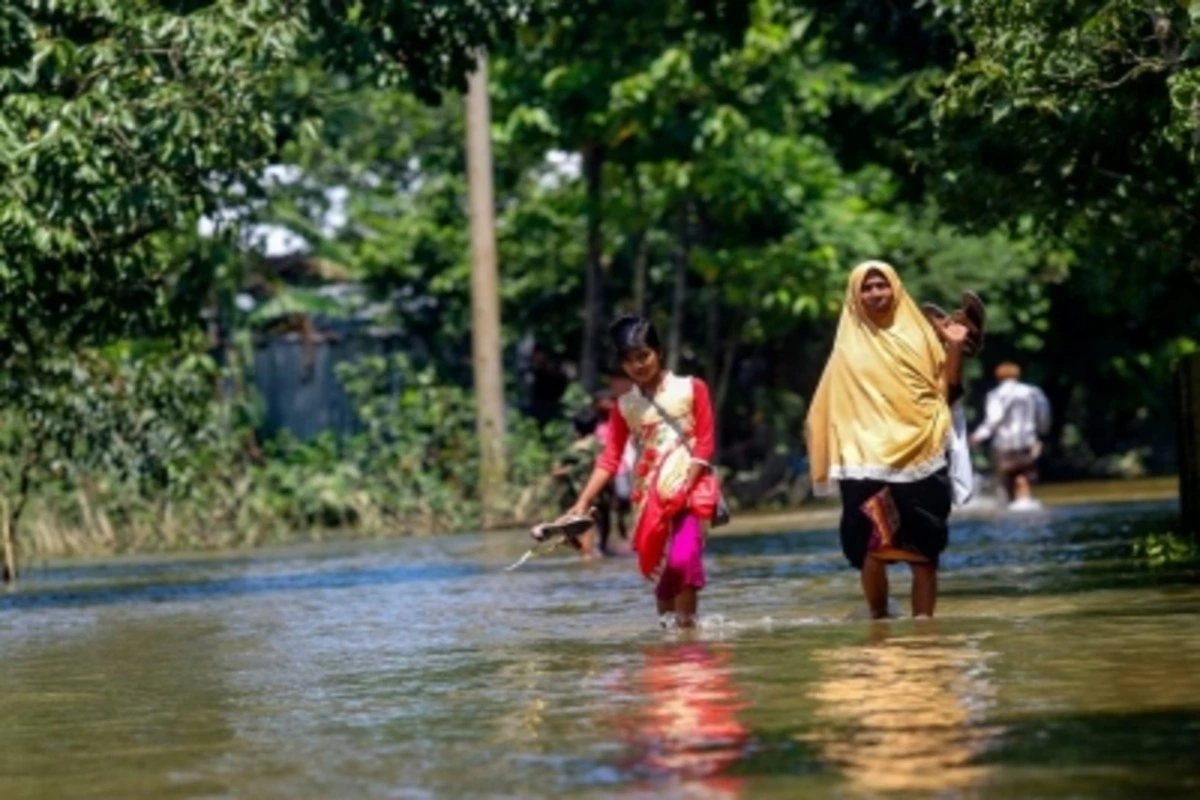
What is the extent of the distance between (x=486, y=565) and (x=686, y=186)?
13653 millimetres

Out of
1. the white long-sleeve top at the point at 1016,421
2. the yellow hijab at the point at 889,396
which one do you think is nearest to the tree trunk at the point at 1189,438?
the yellow hijab at the point at 889,396

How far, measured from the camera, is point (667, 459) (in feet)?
50.4

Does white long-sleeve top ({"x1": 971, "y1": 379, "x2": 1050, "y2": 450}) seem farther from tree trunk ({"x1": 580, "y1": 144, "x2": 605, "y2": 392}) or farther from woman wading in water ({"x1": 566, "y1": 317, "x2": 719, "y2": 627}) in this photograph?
woman wading in water ({"x1": 566, "y1": 317, "x2": 719, "y2": 627})

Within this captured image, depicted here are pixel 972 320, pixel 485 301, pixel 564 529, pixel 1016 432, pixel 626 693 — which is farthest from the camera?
pixel 485 301

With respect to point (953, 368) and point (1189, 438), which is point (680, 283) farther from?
point (953, 368)

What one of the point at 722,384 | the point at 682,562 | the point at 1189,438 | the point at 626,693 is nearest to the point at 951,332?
the point at 682,562

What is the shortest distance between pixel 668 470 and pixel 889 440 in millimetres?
1157

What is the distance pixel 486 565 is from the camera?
25438mm

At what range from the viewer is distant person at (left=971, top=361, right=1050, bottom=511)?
3331 centimetres

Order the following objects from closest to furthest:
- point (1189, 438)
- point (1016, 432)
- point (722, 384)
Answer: point (1189, 438) < point (1016, 432) < point (722, 384)

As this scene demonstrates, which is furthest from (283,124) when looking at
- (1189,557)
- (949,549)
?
(1189,557)

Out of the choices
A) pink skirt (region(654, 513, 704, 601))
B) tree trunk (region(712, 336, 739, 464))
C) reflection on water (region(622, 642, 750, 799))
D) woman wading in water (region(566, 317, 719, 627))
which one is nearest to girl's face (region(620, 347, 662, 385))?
woman wading in water (region(566, 317, 719, 627))

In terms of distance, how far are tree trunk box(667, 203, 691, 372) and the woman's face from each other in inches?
993

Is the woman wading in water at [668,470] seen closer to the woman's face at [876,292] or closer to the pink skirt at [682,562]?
the pink skirt at [682,562]
